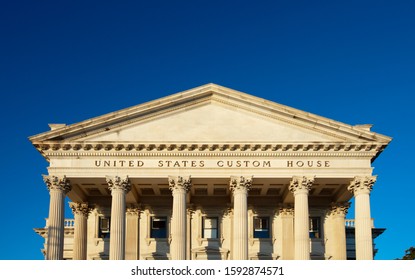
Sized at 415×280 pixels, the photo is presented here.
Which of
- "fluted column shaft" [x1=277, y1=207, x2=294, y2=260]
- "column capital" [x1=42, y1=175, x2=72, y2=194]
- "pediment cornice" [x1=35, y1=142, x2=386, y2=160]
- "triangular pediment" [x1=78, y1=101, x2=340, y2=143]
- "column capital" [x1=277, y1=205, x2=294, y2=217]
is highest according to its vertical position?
"triangular pediment" [x1=78, y1=101, x2=340, y2=143]

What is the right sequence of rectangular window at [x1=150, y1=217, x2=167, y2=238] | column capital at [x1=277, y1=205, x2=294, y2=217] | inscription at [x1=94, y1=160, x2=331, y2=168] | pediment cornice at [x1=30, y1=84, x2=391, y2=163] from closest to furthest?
1. pediment cornice at [x1=30, y1=84, x2=391, y2=163]
2. inscription at [x1=94, y1=160, x2=331, y2=168]
3. column capital at [x1=277, y1=205, x2=294, y2=217]
4. rectangular window at [x1=150, y1=217, x2=167, y2=238]

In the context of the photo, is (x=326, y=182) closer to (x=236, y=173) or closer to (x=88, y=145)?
(x=236, y=173)

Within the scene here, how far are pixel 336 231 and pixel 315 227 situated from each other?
2.02 m

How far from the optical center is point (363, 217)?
165 ft

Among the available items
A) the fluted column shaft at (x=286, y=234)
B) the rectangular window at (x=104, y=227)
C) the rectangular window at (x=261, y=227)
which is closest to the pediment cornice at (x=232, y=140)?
the fluted column shaft at (x=286, y=234)

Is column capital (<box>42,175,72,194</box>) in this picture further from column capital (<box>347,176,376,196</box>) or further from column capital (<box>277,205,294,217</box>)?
column capital (<box>347,176,376,196</box>)

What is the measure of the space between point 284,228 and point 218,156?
980 cm

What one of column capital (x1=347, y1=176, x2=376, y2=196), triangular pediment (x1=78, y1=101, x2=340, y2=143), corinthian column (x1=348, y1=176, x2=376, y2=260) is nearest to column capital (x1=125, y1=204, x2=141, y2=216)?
triangular pediment (x1=78, y1=101, x2=340, y2=143)

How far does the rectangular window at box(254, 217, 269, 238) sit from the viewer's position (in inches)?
2260

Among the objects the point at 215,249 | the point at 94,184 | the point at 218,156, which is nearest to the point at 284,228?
the point at 215,249

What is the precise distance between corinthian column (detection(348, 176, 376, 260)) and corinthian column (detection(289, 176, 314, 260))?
3574mm

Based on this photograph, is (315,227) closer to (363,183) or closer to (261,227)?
(261,227)

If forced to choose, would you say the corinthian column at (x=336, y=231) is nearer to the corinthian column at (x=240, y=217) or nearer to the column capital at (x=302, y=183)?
the column capital at (x=302, y=183)

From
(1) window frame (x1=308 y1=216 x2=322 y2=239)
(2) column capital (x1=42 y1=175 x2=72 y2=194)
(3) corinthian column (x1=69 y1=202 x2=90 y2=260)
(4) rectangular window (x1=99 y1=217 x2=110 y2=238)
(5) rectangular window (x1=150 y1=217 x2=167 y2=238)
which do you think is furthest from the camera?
(4) rectangular window (x1=99 y1=217 x2=110 y2=238)
